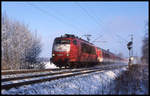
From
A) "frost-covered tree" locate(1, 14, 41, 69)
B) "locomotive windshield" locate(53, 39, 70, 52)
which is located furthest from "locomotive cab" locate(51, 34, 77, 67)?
"frost-covered tree" locate(1, 14, 41, 69)

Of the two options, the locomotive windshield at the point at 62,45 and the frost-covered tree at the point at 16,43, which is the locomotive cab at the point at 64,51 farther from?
the frost-covered tree at the point at 16,43

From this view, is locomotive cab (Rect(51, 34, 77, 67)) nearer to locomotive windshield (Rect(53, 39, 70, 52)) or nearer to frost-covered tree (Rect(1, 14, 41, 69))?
locomotive windshield (Rect(53, 39, 70, 52))

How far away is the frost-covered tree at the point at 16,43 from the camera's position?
3127cm

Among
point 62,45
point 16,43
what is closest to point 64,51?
point 62,45

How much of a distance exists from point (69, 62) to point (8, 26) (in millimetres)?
16590

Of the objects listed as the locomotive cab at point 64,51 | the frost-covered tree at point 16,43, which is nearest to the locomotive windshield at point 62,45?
the locomotive cab at point 64,51

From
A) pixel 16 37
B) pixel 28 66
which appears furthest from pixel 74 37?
pixel 16 37

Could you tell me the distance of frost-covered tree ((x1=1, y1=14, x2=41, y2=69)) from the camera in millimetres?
31266

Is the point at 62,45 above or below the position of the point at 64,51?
above

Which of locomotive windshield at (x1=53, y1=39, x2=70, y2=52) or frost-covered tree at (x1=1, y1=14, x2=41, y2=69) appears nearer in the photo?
locomotive windshield at (x1=53, y1=39, x2=70, y2=52)

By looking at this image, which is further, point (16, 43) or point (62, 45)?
point (16, 43)

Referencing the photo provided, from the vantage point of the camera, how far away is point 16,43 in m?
34.9

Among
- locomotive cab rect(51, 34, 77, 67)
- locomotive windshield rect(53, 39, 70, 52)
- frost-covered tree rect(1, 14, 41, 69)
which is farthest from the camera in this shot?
frost-covered tree rect(1, 14, 41, 69)

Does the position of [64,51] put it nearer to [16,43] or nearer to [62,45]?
[62,45]
